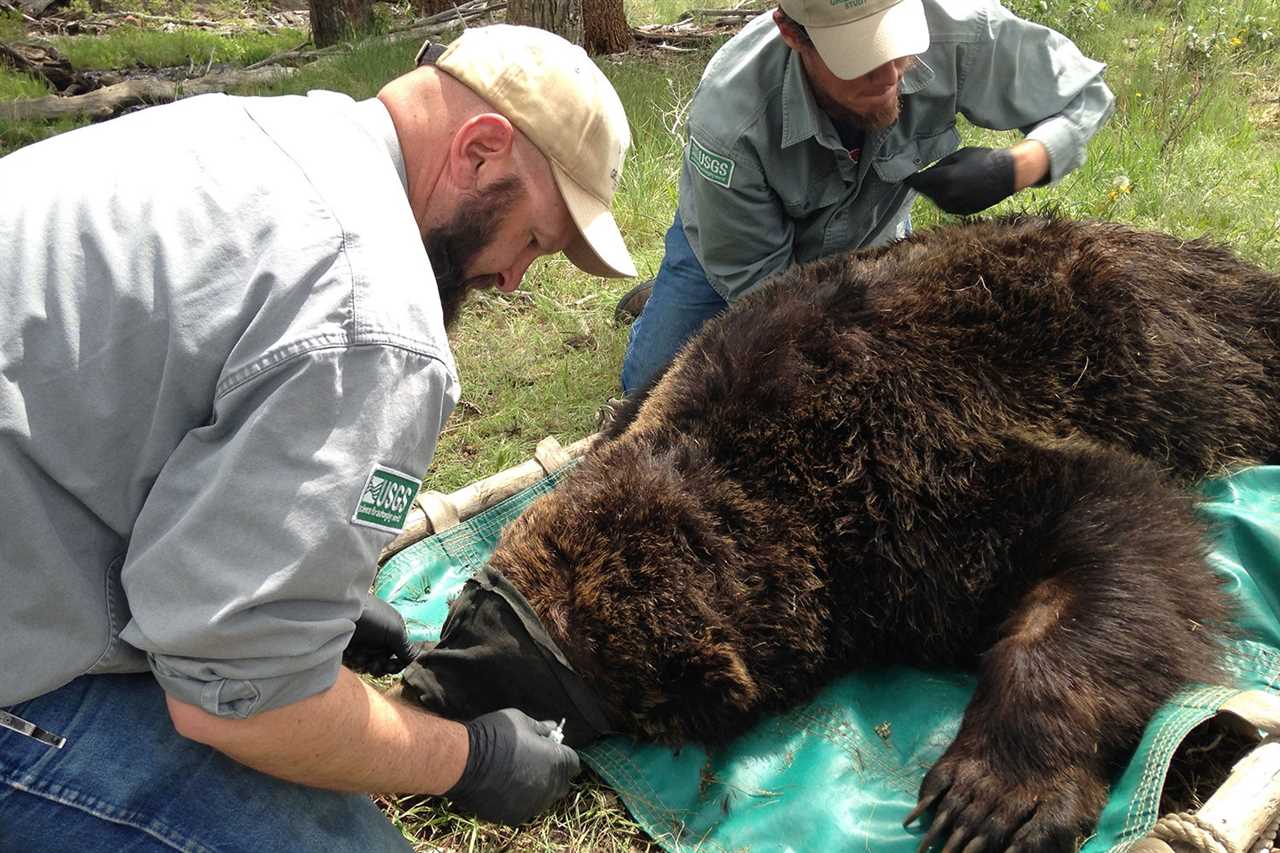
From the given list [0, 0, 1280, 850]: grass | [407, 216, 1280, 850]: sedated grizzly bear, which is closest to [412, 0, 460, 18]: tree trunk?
[0, 0, 1280, 850]: grass

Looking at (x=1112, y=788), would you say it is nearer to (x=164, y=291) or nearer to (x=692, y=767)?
(x=692, y=767)

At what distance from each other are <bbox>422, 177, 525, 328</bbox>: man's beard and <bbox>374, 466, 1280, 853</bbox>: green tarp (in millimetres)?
1484

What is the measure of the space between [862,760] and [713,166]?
8.51 feet

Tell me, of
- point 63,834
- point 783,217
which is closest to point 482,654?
point 63,834

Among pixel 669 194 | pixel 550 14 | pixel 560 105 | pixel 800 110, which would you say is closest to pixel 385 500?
pixel 560 105

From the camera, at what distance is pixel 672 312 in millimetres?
5008

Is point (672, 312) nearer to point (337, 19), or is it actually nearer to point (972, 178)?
point (972, 178)

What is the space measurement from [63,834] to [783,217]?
3.69 m

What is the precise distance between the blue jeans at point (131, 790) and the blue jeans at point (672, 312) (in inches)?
114

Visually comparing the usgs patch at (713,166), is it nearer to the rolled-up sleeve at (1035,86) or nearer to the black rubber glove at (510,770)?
the rolled-up sleeve at (1035,86)

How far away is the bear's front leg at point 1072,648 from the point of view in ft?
8.79

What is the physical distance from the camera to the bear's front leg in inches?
105

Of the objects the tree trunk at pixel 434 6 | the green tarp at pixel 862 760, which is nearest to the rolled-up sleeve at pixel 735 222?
the green tarp at pixel 862 760

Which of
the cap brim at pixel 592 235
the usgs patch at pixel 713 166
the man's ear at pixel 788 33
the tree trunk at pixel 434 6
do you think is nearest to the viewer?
the cap brim at pixel 592 235
